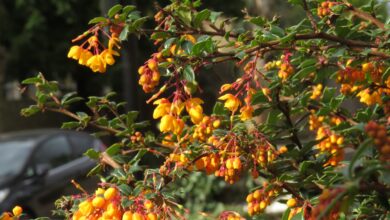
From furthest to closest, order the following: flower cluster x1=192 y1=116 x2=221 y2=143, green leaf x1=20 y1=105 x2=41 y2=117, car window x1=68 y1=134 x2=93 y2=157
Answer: car window x1=68 y1=134 x2=93 y2=157 → green leaf x1=20 y1=105 x2=41 y2=117 → flower cluster x1=192 y1=116 x2=221 y2=143

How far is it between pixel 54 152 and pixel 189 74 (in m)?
5.02

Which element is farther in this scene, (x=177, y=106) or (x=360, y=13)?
(x=360, y=13)

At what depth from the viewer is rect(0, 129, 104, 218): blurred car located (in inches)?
212

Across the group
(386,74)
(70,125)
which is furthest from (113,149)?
(386,74)

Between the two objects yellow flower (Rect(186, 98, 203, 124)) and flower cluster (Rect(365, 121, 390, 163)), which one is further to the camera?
yellow flower (Rect(186, 98, 203, 124))

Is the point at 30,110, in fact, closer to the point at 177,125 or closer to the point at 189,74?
the point at 177,125

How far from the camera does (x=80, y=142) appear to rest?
6.98m

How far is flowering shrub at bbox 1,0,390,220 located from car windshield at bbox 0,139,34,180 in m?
3.72

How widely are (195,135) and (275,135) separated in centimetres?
32

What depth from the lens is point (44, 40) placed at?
13523 mm

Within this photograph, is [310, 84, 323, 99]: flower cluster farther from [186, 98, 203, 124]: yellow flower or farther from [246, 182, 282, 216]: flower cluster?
[186, 98, 203, 124]: yellow flower

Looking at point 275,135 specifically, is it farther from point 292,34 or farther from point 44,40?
point 44,40

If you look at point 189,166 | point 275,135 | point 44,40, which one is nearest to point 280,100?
point 275,135

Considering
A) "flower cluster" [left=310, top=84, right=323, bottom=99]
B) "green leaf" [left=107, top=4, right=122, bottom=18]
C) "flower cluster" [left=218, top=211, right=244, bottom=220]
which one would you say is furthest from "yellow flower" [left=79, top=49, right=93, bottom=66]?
"flower cluster" [left=310, top=84, right=323, bottom=99]
